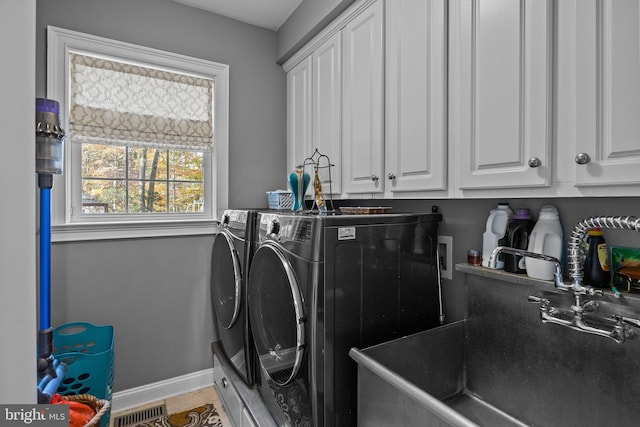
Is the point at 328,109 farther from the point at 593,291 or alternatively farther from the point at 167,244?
the point at 593,291

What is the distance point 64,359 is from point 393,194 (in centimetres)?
200

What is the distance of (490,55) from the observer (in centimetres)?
116

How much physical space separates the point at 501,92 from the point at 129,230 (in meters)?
2.27

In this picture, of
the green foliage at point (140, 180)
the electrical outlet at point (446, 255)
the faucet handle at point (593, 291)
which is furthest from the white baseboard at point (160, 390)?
the faucet handle at point (593, 291)

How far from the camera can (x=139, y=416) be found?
6.89 ft

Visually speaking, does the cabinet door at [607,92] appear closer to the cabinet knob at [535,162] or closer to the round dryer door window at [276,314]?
the cabinet knob at [535,162]

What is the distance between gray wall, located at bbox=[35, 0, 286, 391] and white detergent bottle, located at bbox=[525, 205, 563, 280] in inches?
78.3

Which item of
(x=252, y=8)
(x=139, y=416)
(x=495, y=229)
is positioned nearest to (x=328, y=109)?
(x=252, y=8)

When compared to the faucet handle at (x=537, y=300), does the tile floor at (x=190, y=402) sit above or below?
below

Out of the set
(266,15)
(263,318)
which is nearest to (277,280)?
(263,318)

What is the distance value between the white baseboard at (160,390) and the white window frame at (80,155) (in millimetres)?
1050

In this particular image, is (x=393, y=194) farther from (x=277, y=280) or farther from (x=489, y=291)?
(x=277, y=280)

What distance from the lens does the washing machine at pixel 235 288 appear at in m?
1.79

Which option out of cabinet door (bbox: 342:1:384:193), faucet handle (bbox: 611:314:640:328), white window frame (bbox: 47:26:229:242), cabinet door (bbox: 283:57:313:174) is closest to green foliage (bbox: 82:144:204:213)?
white window frame (bbox: 47:26:229:242)
